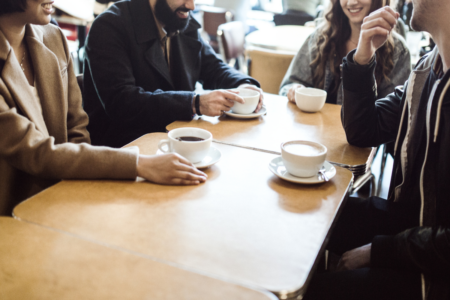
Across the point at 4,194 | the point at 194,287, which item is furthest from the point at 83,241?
the point at 4,194

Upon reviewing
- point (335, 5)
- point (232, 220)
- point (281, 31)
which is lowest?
point (281, 31)

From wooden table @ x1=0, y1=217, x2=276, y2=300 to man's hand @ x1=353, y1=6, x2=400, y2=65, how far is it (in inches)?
40.6

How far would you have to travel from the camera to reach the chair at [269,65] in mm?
2637

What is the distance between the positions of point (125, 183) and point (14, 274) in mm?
400

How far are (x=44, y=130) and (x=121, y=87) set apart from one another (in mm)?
488

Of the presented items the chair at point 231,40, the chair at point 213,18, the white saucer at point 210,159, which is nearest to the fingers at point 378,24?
the white saucer at point 210,159

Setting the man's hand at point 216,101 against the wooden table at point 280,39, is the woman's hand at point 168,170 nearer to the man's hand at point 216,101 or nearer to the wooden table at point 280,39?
the man's hand at point 216,101

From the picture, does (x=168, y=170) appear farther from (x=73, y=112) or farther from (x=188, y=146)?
(x=73, y=112)

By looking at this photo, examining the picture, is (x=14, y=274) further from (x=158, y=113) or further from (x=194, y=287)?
(x=158, y=113)

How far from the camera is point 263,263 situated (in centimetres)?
77

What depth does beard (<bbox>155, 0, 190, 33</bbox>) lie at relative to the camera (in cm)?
196

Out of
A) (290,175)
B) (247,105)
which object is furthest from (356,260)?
(247,105)

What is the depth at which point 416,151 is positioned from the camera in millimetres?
1299

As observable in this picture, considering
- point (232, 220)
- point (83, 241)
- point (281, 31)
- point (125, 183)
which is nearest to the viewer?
point (83, 241)
